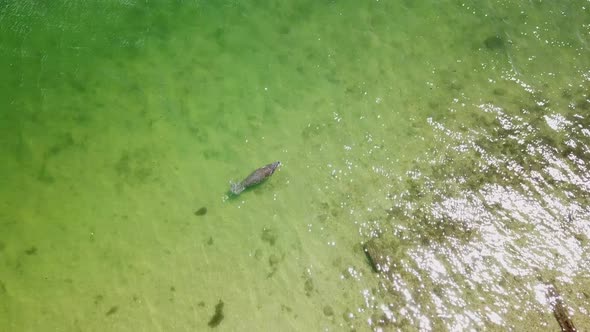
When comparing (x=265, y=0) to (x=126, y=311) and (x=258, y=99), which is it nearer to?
(x=258, y=99)

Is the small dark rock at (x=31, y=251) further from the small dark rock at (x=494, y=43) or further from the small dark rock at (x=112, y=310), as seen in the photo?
the small dark rock at (x=494, y=43)

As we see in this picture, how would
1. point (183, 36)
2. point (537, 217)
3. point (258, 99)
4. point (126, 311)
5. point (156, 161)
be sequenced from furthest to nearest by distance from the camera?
point (183, 36) → point (258, 99) → point (156, 161) → point (537, 217) → point (126, 311)

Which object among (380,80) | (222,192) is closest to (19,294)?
(222,192)

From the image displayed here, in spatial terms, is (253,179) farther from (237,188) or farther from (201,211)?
(201,211)

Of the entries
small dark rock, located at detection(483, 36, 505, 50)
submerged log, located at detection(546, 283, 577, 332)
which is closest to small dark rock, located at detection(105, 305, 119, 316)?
submerged log, located at detection(546, 283, 577, 332)

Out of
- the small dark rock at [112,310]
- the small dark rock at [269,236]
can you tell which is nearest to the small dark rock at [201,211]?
the small dark rock at [269,236]

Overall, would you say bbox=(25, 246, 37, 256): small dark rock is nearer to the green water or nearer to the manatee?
the green water

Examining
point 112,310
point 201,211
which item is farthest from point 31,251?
point 201,211
